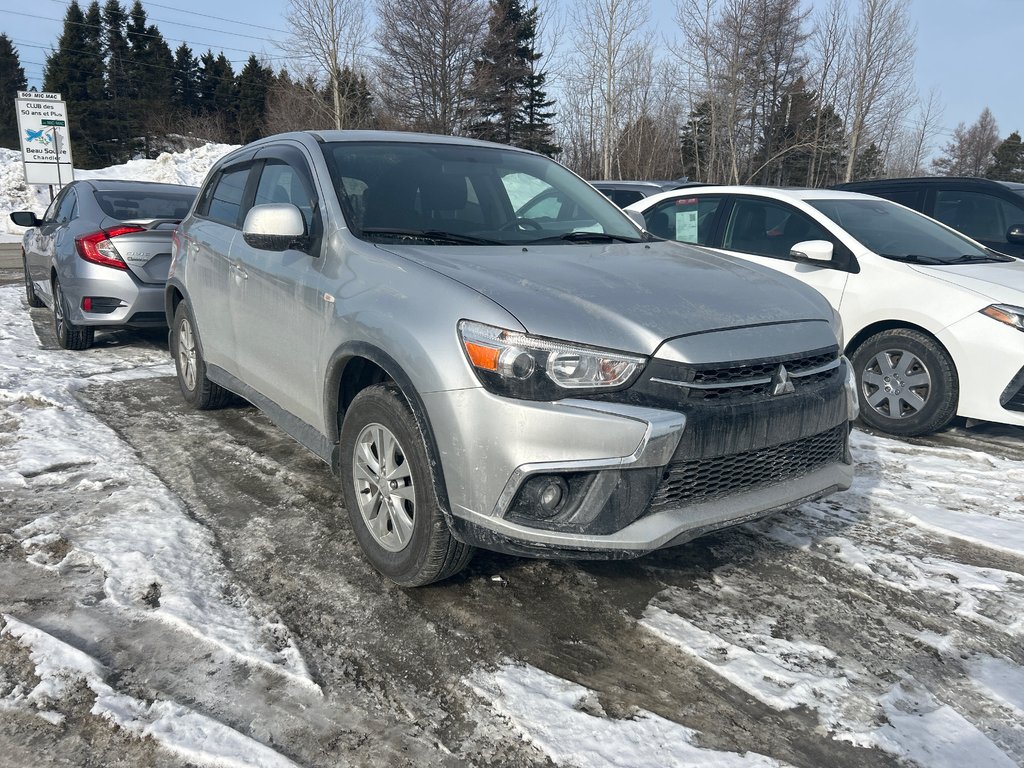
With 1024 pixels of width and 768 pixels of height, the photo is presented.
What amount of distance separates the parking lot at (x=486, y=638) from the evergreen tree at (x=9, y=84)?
5986 centimetres

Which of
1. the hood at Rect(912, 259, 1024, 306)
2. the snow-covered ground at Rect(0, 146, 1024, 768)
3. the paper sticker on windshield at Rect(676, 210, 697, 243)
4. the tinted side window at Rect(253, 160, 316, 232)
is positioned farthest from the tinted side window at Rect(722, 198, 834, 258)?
the tinted side window at Rect(253, 160, 316, 232)

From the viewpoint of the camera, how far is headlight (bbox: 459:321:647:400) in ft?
8.69

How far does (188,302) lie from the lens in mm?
5285

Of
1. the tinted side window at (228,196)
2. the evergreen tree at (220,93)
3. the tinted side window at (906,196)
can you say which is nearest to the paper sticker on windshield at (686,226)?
the tinted side window at (906,196)

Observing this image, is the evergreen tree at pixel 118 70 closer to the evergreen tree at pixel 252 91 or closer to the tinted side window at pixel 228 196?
the evergreen tree at pixel 252 91

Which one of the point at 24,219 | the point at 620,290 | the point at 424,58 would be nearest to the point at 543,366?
the point at 620,290

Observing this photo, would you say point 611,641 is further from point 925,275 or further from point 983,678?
point 925,275

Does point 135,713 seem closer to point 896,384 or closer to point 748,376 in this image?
point 748,376

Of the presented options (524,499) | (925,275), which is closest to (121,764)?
(524,499)

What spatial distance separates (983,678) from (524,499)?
1637mm

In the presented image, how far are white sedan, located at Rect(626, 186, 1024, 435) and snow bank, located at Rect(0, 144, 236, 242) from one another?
22804mm

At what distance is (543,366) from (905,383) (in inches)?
152

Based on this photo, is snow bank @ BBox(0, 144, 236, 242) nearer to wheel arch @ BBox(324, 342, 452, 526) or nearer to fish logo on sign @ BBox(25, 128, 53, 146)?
fish logo on sign @ BBox(25, 128, 53, 146)

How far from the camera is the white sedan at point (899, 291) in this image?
16.9 feet
